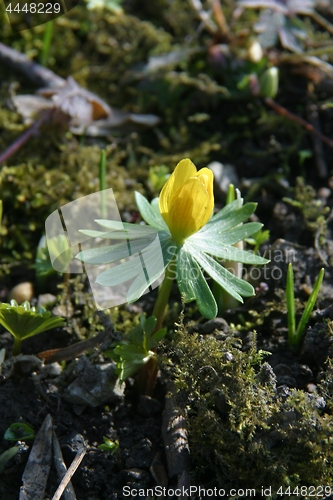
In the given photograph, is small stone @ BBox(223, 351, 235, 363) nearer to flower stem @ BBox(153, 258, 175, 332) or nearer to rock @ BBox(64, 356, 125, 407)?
flower stem @ BBox(153, 258, 175, 332)

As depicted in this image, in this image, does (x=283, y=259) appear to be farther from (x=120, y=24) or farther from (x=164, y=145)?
(x=120, y=24)

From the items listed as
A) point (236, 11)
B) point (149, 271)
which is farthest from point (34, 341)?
point (236, 11)

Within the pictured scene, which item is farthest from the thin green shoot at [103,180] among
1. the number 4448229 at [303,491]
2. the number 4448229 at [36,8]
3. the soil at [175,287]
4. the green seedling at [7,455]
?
the number 4448229 at [36,8]

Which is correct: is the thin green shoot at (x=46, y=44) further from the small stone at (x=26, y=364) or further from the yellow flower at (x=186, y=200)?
the small stone at (x=26, y=364)

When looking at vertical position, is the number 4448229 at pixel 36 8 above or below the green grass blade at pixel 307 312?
above

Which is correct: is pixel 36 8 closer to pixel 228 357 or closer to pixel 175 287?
pixel 175 287

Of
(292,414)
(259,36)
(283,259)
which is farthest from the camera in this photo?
(259,36)
